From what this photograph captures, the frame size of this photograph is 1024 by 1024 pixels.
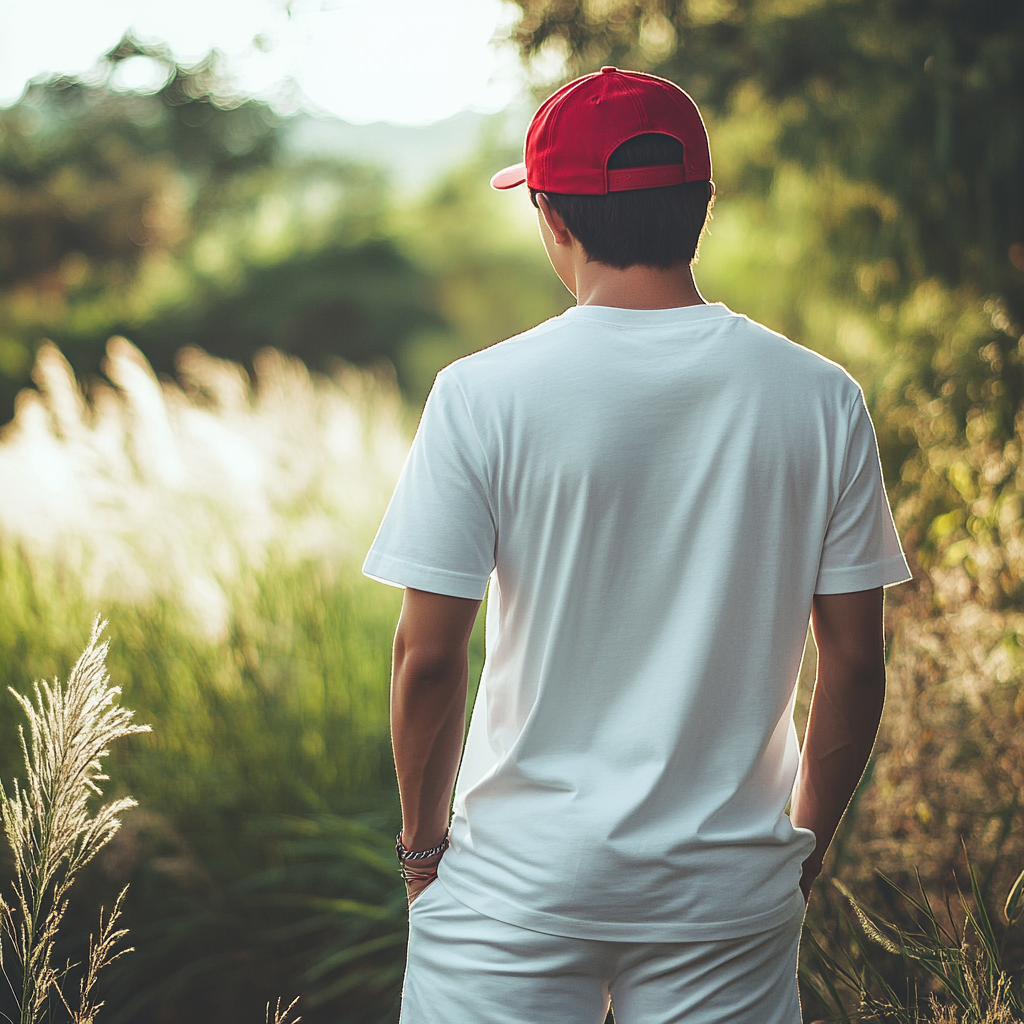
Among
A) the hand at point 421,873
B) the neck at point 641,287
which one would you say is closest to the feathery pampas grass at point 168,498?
the hand at point 421,873

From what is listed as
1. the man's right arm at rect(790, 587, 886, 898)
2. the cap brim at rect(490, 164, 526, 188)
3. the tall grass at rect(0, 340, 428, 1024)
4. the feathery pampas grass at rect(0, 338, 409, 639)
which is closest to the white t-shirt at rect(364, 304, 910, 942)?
the man's right arm at rect(790, 587, 886, 898)

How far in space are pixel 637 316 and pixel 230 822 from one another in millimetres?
2188

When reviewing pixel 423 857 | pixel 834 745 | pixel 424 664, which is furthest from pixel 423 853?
pixel 834 745

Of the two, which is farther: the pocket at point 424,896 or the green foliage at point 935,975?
the green foliage at point 935,975

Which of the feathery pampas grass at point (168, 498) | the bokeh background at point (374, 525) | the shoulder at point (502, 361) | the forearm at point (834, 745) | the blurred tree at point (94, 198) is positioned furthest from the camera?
the blurred tree at point (94, 198)

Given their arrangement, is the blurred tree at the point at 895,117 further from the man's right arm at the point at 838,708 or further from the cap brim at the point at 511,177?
the cap brim at the point at 511,177

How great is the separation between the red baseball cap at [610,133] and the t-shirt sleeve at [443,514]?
282 mm

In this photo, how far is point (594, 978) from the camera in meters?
1.04

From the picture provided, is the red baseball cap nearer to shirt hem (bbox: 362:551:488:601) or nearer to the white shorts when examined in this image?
shirt hem (bbox: 362:551:488:601)

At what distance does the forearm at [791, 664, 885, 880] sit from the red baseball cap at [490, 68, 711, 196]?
0.67 metres

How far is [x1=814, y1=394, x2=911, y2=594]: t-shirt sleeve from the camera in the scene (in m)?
1.05

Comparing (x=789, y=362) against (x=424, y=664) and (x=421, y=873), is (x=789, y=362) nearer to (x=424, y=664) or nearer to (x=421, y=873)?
(x=424, y=664)

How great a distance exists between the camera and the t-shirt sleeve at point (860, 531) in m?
1.05

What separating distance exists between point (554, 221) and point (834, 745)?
80 centimetres
